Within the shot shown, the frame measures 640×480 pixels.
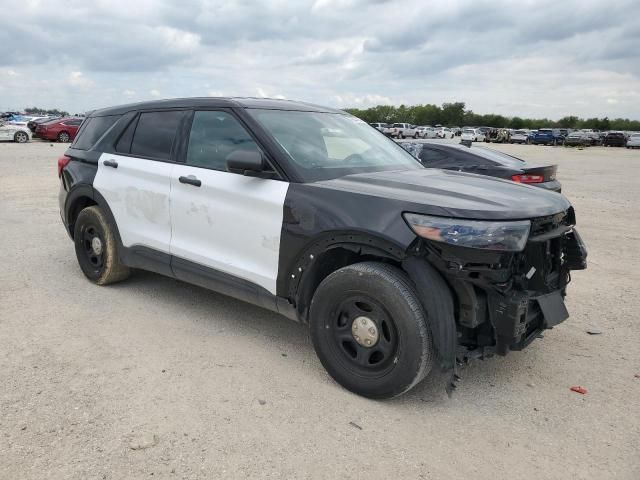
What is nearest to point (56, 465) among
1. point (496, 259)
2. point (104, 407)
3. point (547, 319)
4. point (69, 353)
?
point (104, 407)

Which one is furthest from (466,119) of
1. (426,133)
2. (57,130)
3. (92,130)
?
(92,130)

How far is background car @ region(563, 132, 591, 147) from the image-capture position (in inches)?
1971

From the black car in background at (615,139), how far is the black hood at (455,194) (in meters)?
53.3

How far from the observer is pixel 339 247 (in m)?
3.33

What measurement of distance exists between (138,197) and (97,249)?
92 centimetres

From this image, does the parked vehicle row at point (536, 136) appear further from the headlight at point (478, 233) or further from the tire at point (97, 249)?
the headlight at point (478, 233)

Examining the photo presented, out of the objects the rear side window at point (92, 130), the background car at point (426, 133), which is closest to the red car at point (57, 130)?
the rear side window at point (92, 130)

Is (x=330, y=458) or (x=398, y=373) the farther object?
(x=398, y=373)

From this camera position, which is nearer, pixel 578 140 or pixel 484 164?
pixel 484 164

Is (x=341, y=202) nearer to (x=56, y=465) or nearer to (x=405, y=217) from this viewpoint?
(x=405, y=217)

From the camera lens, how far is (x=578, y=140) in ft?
164

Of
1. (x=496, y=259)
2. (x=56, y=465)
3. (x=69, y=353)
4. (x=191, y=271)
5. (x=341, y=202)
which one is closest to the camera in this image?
(x=56, y=465)

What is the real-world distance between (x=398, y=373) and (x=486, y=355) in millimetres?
520

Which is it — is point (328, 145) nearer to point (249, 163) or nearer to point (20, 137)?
point (249, 163)
